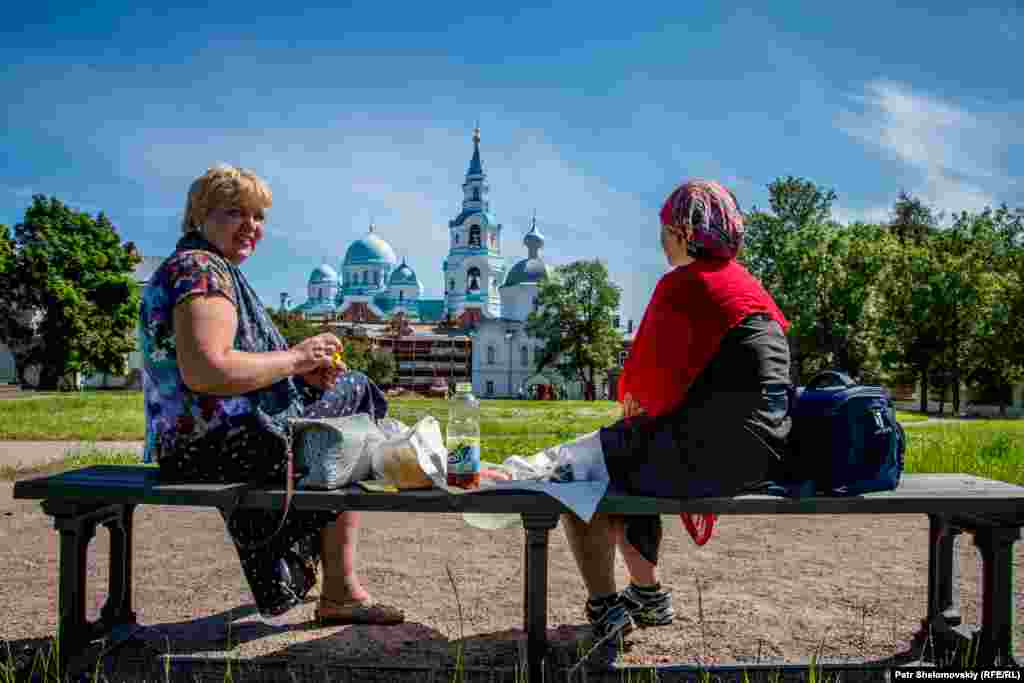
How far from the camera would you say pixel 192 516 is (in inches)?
249

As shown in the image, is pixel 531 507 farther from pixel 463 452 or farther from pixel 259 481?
pixel 259 481

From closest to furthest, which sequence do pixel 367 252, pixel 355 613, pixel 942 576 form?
pixel 942 576, pixel 355 613, pixel 367 252

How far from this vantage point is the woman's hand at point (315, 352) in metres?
3.05

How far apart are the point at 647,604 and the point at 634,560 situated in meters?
0.23

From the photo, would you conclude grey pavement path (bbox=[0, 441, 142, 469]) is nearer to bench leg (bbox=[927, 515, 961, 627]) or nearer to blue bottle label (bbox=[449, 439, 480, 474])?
blue bottle label (bbox=[449, 439, 480, 474])

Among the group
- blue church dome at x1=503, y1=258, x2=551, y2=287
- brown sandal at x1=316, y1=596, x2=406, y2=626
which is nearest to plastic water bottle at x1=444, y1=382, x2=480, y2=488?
brown sandal at x1=316, y1=596, x2=406, y2=626

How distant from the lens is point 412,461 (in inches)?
118

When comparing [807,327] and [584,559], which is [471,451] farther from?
[807,327]

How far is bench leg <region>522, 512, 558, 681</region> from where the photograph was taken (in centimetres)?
288

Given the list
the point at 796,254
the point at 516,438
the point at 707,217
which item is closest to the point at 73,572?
the point at 707,217

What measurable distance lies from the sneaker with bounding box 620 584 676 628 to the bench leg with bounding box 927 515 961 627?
3.39ft

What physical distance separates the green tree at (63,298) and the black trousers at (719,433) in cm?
4313

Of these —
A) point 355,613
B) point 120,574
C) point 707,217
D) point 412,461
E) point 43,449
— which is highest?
point 707,217

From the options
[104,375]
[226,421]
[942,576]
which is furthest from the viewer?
[104,375]
